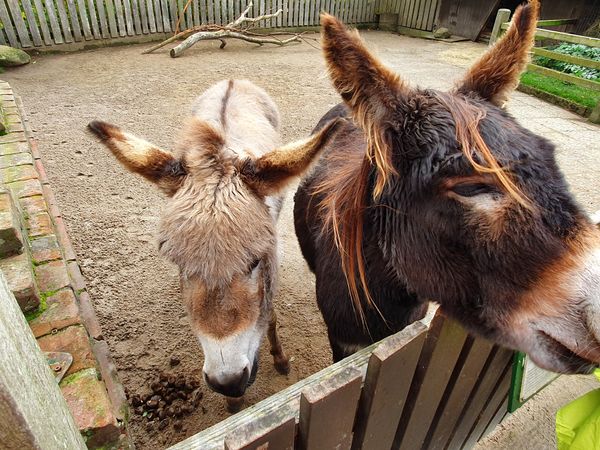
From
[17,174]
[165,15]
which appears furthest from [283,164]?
[165,15]

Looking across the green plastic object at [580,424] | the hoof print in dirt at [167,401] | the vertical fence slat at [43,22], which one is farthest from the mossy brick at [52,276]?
the vertical fence slat at [43,22]

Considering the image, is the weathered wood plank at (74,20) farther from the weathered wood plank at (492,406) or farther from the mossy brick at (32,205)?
the weathered wood plank at (492,406)

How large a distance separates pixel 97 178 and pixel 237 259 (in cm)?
463

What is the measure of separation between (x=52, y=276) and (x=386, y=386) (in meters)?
2.08

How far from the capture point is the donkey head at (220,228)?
1788 millimetres

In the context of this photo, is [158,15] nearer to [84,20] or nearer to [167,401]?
[84,20]

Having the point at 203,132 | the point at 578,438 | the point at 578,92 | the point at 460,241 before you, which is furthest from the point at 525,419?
the point at 578,92

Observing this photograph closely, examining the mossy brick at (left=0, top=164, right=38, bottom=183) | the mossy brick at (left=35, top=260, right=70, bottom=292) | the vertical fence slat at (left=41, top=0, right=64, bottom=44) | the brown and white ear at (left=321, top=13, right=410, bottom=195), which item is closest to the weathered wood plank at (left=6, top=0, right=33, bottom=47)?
the vertical fence slat at (left=41, top=0, right=64, bottom=44)

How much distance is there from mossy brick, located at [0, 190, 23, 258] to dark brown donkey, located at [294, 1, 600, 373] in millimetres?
1882

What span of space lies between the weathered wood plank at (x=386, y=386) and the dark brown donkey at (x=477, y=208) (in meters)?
0.21

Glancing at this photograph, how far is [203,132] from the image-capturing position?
6.81ft

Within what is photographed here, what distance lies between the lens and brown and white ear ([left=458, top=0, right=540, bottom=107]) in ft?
5.22

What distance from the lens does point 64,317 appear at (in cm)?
201

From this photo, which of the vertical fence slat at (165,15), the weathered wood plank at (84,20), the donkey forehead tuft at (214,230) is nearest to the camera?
the donkey forehead tuft at (214,230)
